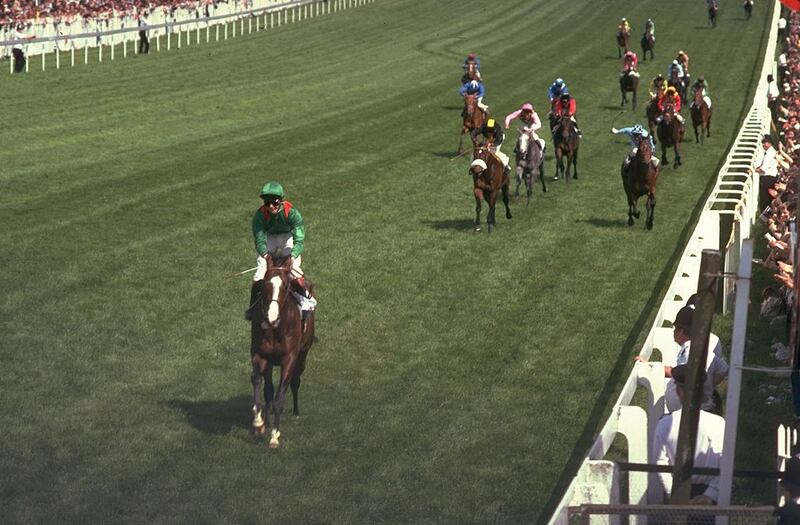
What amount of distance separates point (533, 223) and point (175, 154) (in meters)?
Result: 9.06

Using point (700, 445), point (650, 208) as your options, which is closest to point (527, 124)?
point (650, 208)

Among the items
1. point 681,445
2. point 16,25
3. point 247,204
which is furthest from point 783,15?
point 681,445

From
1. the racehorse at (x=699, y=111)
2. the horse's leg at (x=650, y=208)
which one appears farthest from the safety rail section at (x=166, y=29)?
the horse's leg at (x=650, y=208)

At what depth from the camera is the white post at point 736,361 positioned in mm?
5875

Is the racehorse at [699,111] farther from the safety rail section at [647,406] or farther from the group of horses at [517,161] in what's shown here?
the safety rail section at [647,406]

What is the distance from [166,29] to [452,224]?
30.4 metres

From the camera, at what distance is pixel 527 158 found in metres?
22.4

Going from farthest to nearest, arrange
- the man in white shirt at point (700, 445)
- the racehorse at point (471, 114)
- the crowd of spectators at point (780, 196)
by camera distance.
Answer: the racehorse at point (471, 114)
the crowd of spectators at point (780, 196)
the man in white shirt at point (700, 445)

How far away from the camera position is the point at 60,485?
9961 millimetres

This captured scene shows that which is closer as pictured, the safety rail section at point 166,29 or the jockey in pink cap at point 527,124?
the jockey in pink cap at point 527,124

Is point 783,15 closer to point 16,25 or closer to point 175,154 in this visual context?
point 16,25

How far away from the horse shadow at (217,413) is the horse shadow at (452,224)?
8.83 m

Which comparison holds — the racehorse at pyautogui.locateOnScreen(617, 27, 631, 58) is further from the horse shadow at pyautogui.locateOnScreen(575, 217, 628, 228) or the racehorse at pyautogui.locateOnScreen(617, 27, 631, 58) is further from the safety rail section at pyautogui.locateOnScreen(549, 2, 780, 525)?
the safety rail section at pyautogui.locateOnScreen(549, 2, 780, 525)

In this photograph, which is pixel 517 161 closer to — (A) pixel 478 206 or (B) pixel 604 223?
(B) pixel 604 223
